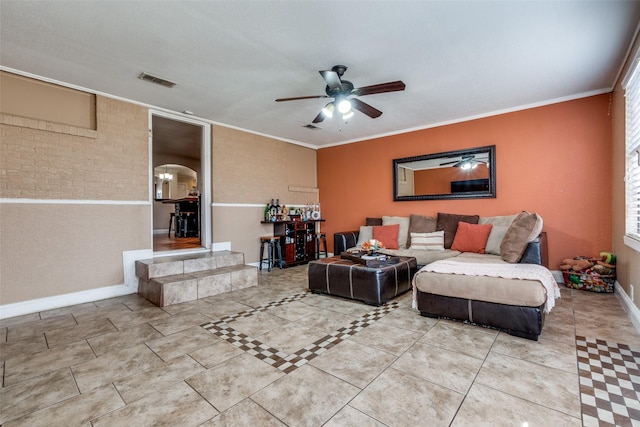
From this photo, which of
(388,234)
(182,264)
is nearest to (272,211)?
(182,264)

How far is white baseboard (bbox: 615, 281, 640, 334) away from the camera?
8.36 feet

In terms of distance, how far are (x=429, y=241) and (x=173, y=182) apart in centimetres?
1002

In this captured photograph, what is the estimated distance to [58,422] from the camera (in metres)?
1.53

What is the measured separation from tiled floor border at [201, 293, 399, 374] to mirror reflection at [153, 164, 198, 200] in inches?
348

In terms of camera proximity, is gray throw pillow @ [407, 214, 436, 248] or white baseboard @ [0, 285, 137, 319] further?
gray throw pillow @ [407, 214, 436, 248]

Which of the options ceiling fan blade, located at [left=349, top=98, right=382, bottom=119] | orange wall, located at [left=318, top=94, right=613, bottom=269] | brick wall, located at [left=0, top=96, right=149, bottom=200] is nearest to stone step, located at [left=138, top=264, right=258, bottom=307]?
brick wall, located at [left=0, top=96, right=149, bottom=200]

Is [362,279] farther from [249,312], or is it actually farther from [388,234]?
[388,234]

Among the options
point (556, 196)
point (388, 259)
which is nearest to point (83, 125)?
point (388, 259)

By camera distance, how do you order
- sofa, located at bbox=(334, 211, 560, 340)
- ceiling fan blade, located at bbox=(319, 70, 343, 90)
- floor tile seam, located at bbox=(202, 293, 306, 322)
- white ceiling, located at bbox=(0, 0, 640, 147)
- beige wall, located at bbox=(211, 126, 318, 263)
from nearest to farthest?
white ceiling, located at bbox=(0, 0, 640, 147) < sofa, located at bbox=(334, 211, 560, 340) < ceiling fan blade, located at bbox=(319, 70, 343, 90) < floor tile seam, located at bbox=(202, 293, 306, 322) < beige wall, located at bbox=(211, 126, 318, 263)

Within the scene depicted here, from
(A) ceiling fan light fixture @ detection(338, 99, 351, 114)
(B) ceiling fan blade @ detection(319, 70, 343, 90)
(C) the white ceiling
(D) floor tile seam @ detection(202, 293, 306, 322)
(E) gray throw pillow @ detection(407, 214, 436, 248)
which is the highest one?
(C) the white ceiling

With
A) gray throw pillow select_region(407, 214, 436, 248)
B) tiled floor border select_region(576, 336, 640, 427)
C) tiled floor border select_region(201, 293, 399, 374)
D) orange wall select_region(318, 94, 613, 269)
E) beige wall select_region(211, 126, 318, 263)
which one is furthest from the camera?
beige wall select_region(211, 126, 318, 263)

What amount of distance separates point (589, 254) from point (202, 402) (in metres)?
5.02

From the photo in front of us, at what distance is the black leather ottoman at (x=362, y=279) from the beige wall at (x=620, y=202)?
2.13 metres

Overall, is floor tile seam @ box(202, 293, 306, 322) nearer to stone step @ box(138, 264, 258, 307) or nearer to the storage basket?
stone step @ box(138, 264, 258, 307)
